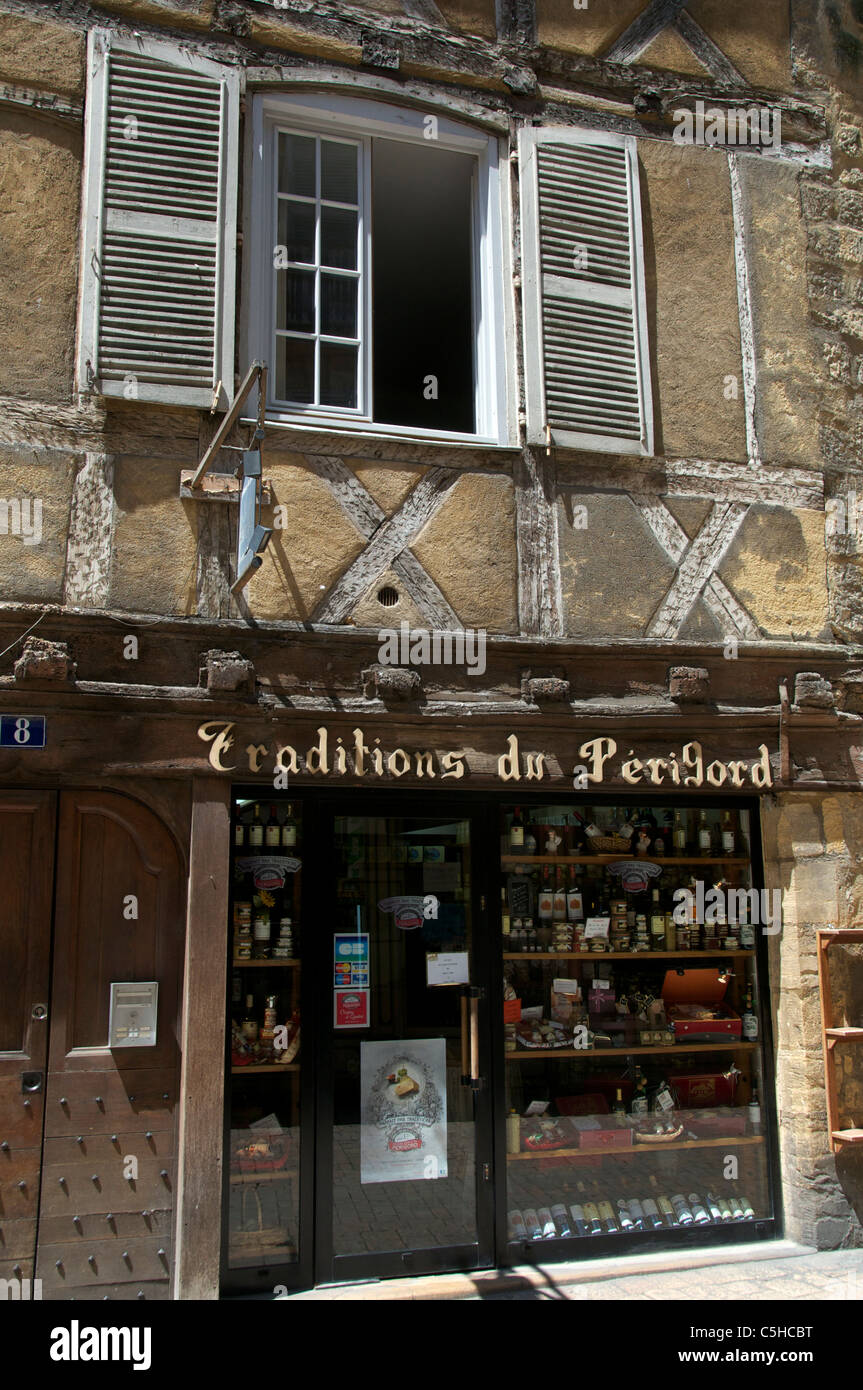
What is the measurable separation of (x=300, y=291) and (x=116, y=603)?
1.93 meters

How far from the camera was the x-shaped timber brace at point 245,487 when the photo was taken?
14.5ft

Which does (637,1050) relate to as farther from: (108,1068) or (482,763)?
(108,1068)

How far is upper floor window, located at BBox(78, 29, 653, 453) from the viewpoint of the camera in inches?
198

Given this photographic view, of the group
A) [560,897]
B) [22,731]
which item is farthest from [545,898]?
[22,731]

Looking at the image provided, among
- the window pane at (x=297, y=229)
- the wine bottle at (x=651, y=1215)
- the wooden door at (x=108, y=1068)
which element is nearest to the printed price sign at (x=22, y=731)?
the wooden door at (x=108, y=1068)

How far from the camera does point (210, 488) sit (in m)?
4.94

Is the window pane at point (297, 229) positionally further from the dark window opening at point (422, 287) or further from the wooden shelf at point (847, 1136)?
the wooden shelf at point (847, 1136)

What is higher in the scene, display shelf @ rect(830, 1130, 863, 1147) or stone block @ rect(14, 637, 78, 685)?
stone block @ rect(14, 637, 78, 685)

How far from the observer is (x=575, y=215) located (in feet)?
19.0

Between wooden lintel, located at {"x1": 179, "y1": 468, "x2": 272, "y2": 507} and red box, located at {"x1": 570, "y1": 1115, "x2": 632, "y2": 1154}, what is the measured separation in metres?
3.46

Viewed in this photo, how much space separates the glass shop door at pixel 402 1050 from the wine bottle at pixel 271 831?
0.22 metres

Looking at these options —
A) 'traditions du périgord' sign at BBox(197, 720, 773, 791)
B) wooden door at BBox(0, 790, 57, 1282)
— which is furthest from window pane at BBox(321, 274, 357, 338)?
wooden door at BBox(0, 790, 57, 1282)

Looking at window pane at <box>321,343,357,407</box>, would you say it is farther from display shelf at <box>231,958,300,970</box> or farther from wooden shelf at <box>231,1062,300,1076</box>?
wooden shelf at <box>231,1062,300,1076</box>
